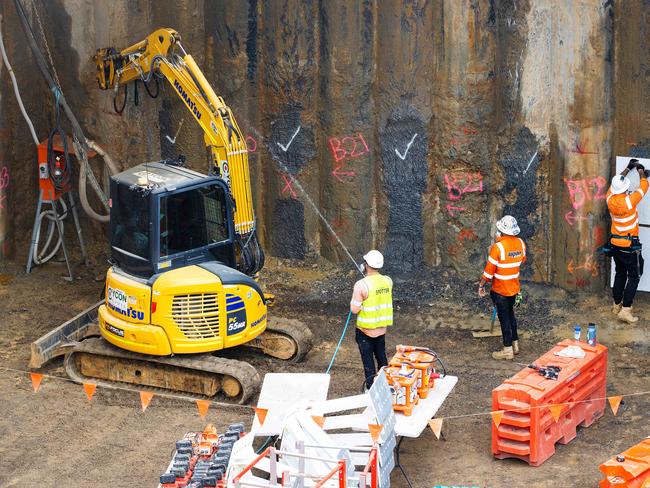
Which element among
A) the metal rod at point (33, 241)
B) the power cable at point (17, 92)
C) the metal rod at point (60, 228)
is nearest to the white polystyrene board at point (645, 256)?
the metal rod at point (60, 228)

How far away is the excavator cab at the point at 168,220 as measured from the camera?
1542 centimetres

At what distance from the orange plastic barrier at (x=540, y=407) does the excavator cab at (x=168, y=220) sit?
4.14 metres

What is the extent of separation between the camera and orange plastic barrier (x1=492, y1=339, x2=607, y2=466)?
13.3 meters

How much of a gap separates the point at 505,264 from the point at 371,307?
7.46 ft

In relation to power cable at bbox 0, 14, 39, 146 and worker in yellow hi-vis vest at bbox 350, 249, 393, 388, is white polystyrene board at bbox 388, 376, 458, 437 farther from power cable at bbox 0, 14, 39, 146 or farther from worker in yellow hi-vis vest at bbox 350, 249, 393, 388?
power cable at bbox 0, 14, 39, 146

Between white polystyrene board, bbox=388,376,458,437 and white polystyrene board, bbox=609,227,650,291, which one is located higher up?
white polystyrene board, bbox=609,227,650,291

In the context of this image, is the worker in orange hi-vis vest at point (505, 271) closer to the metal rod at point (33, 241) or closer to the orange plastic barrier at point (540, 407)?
the orange plastic barrier at point (540, 407)

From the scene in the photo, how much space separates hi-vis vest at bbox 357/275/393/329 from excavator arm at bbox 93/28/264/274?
7.90 feet

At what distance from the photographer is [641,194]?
1689cm

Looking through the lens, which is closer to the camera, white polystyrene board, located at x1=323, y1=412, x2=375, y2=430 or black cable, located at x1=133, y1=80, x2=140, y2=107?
white polystyrene board, located at x1=323, y1=412, x2=375, y2=430

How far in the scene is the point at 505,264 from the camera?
16.0 meters

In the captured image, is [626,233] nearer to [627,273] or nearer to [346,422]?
[627,273]

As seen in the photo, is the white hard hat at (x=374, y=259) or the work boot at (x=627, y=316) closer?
the white hard hat at (x=374, y=259)

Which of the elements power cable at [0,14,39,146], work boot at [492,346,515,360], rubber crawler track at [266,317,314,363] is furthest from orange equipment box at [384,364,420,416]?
power cable at [0,14,39,146]
